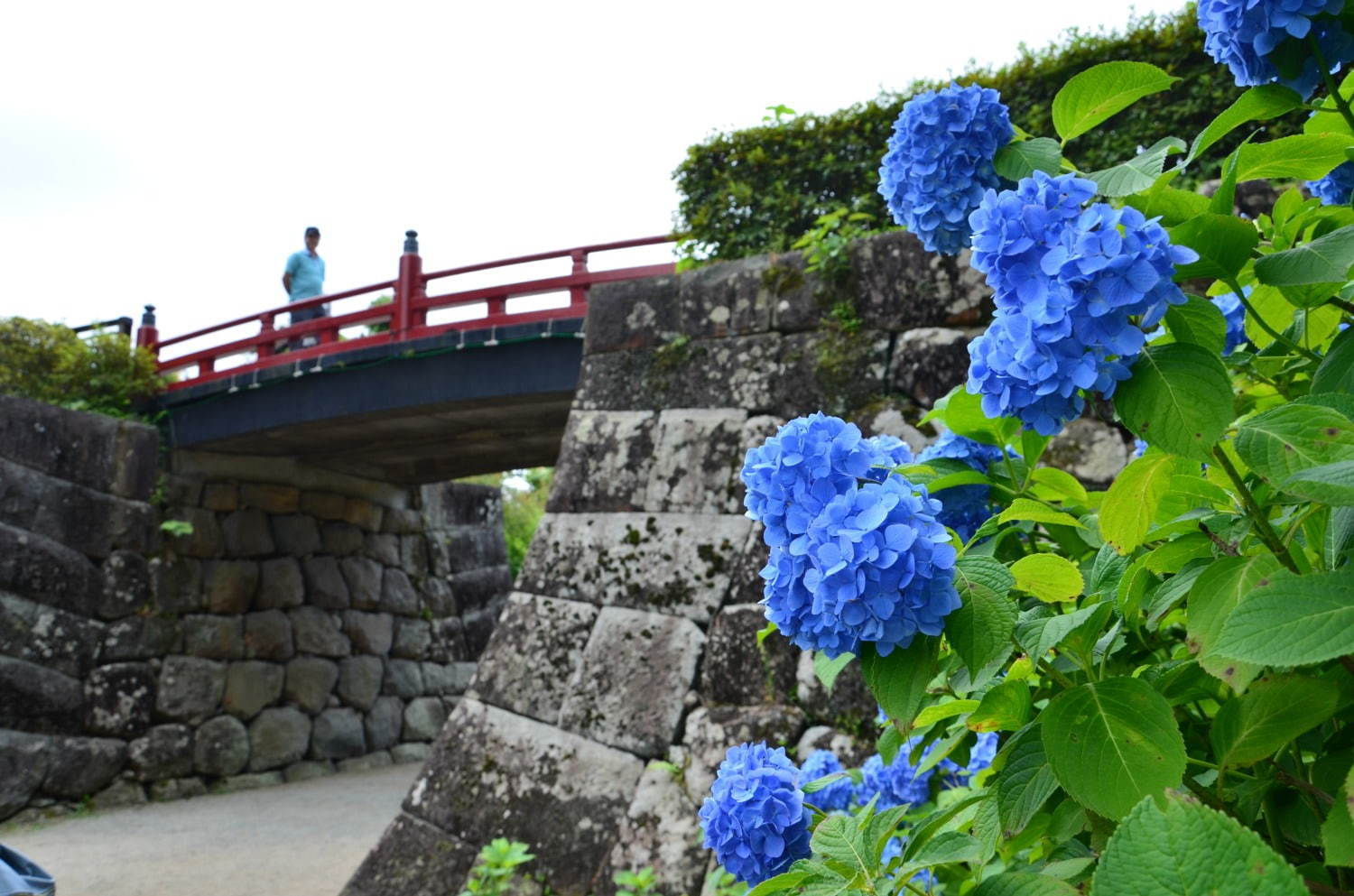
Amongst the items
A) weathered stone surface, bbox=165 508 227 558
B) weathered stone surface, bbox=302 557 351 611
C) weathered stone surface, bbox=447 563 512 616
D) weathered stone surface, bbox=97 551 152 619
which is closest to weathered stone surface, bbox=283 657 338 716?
weathered stone surface, bbox=302 557 351 611

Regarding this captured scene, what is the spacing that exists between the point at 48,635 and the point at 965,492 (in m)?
6.97

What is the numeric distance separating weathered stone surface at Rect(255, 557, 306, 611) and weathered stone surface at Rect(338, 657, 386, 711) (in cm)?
75

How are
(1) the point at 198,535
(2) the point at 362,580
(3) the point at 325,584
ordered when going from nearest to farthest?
(1) the point at 198,535 < (3) the point at 325,584 < (2) the point at 362,580

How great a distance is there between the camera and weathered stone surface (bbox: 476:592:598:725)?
329cm

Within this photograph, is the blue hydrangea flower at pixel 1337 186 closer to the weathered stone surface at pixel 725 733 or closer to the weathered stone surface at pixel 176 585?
the weathered stone surface at pixel 725 733

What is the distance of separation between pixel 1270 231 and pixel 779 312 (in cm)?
232

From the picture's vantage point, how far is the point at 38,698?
6.29 m

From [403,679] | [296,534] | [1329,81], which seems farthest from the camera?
[403,679]

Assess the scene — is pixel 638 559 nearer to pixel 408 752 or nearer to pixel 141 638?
pixel 141 638

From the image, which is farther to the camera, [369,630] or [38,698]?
[369,630]

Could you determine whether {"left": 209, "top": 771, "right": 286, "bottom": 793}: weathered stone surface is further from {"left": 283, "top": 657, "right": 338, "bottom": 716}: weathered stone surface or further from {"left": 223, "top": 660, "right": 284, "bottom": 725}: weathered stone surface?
{"left": 283, "top": 657, "right": 338, "bottom": 716}: weathered stone surface

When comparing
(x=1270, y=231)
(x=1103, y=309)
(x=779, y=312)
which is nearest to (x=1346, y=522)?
(x=1103, y=309)

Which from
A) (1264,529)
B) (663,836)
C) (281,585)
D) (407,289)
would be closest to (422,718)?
(281,585)

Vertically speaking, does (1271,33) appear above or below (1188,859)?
above
